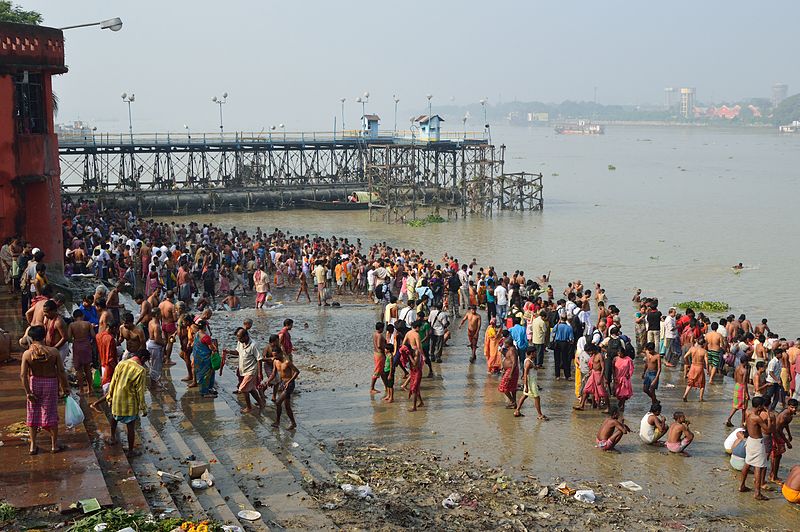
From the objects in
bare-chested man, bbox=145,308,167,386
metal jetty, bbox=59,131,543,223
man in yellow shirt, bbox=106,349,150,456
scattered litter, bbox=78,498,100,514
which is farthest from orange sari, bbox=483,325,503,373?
metal jetty, bbox=59,131,543,223

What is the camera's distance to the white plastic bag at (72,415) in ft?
30.8

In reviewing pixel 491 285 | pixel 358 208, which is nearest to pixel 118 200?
pixel 358 208

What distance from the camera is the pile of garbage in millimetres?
9312

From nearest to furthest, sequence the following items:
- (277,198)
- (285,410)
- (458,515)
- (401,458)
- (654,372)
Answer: (458,515) → (401,458) → (285,410) → (654,372) → (277,198)

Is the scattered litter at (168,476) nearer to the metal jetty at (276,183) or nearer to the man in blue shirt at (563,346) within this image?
the man in blue shirt at (563,346)

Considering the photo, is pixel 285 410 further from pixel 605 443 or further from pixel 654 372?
pixel 654 372

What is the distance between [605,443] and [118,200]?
1418 inches

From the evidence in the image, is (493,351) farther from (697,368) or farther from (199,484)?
(199,484)

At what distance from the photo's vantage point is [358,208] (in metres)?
50.2

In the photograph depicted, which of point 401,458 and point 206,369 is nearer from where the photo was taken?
point 401,458

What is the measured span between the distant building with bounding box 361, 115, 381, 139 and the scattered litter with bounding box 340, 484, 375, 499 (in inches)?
1828

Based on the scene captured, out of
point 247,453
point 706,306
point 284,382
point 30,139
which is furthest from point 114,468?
point 706,306

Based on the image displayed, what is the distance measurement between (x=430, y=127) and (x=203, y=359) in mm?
43224

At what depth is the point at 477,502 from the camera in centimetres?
982
